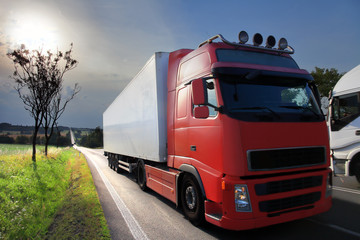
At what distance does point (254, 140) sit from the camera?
363 cm

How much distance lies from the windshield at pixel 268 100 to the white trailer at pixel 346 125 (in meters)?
3.64

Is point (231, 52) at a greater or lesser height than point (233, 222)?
greater

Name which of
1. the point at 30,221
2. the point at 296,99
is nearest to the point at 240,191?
the point at 296,99

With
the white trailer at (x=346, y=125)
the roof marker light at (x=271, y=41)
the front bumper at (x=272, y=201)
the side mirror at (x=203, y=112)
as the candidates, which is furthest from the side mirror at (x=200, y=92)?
the white trailer at (x=346, y=125)

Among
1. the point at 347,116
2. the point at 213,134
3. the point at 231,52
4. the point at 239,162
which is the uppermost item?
the point at 231,52

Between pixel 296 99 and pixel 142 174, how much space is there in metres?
5.30

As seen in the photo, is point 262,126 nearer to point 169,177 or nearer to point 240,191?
point 240,191

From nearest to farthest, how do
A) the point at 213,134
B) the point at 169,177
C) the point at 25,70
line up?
1. the point at 213,134
2. the point at 169,177
3. the point at 25,70

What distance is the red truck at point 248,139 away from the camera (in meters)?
3.61

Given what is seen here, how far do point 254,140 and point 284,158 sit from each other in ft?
1.95

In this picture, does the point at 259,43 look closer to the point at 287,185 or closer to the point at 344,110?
the point at 287,185

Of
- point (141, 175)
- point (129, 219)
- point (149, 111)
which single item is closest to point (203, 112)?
point (129, 219)

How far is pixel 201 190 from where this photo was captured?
13.9 ft

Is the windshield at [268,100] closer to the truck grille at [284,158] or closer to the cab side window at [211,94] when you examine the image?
the cab side window at [211,94]
